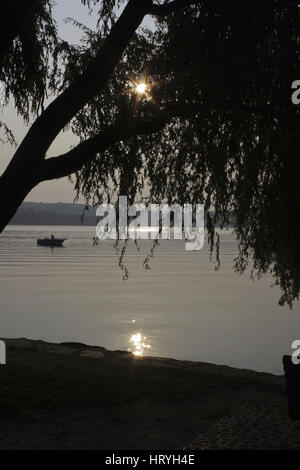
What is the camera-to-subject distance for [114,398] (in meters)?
8.38

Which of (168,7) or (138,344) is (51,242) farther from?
(168,7)

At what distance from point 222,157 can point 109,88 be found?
101 inches

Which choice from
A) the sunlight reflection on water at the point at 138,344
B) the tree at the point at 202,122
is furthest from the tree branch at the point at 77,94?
the sunlight reflection on water at the point at 138,344

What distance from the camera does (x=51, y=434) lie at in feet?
22.6

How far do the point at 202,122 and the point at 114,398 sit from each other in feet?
14.1

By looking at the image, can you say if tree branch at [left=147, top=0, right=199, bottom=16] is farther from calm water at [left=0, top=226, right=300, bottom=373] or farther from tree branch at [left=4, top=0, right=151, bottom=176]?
calm water at [left=0, top=226, right=300, bottom=373]

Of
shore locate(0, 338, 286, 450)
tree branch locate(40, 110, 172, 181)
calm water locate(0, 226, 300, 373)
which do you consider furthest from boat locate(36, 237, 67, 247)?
tree branch locate(40, 110, 172, 181)

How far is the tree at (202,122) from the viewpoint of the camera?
7.04 m

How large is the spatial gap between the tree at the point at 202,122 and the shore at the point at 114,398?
2628mm

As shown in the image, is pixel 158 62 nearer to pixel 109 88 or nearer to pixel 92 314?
pixel 109 88

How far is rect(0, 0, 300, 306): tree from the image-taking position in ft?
23.1

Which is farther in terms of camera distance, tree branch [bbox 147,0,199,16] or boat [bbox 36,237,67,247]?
boat [bbox 36,237,67,247]

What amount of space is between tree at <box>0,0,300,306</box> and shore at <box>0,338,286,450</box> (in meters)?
2.63
